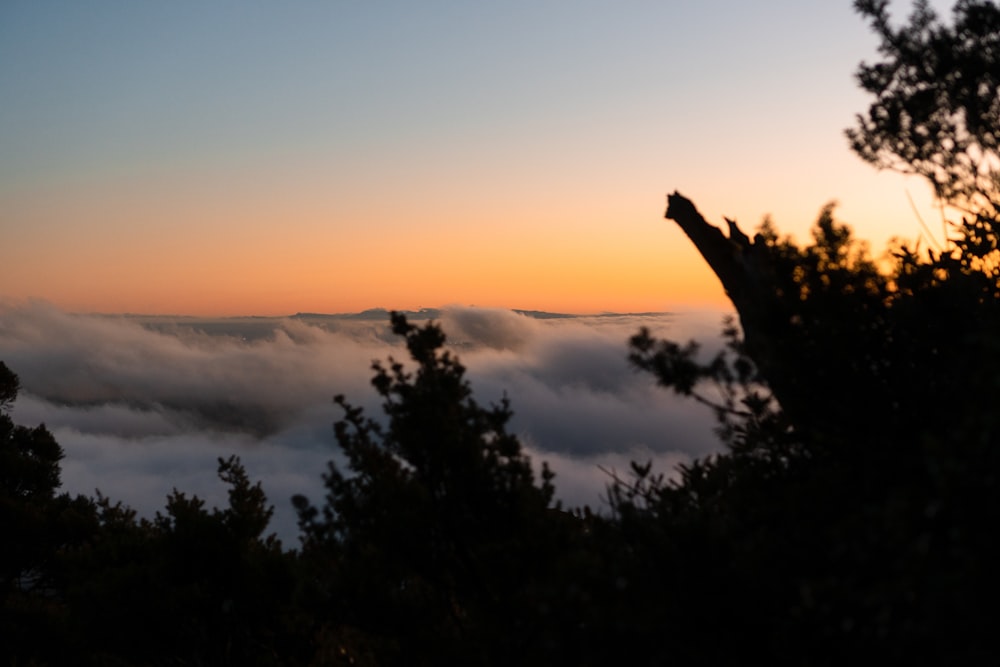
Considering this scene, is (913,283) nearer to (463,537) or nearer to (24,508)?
(463,537)

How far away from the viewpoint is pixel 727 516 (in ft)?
23.8

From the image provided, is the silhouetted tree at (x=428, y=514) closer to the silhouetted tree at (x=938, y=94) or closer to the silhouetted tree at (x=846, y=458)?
the silhouetted tree at (x=846, y=458)

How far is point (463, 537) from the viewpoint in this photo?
758 centimetres

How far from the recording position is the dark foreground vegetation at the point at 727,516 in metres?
4.57

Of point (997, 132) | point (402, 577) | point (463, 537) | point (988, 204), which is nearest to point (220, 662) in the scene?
point (402, 577)

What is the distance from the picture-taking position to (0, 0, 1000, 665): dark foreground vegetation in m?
4.57

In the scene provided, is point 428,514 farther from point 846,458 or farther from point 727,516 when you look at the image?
point 846,458

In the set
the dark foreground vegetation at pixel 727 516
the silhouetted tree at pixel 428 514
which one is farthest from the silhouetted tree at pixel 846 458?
the silhouetted tree at pixel 428 514

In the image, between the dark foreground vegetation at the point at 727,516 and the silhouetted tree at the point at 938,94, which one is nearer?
the dark foreground vegetation at the point at 727,516

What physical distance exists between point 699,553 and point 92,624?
32.4 ft

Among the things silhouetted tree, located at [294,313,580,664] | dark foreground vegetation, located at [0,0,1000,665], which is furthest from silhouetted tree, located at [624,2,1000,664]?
silhouetted tree, located at [294,313,580,664]

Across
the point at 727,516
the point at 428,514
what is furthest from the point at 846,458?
the point at 428,514

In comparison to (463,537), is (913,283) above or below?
above

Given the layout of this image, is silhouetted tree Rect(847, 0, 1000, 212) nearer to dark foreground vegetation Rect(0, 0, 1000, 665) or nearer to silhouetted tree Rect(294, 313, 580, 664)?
dark foreground vegetation Rect(0, 0, 1000, 665)
